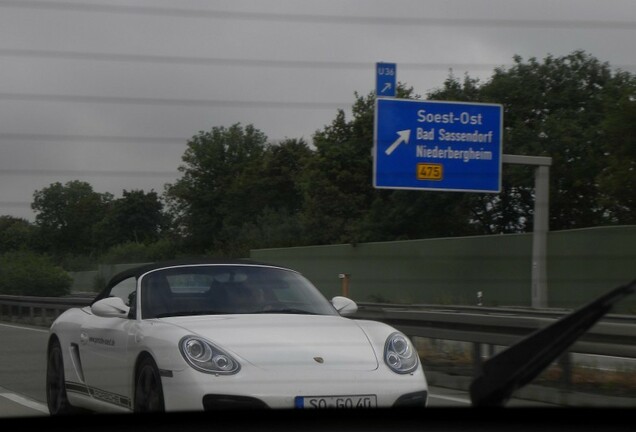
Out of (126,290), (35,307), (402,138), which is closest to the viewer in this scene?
(126,290)

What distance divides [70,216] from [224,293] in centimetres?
138

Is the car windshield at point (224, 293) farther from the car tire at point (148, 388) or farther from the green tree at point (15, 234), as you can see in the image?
the green tree at point (15, 234)

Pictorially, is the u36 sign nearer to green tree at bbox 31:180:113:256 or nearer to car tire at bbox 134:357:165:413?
green tree at bbox 31:180:113:256

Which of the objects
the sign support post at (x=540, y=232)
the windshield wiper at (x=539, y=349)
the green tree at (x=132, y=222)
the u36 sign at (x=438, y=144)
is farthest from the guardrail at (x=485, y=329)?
the u36 sign at (x=438, y=144)

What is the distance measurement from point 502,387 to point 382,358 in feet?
9.22

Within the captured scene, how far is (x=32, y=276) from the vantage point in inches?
338

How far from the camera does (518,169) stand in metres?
25.2

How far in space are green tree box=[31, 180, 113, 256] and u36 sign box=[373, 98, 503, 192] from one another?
12454 millimetres

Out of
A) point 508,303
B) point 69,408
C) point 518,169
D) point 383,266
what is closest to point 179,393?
point 69,408

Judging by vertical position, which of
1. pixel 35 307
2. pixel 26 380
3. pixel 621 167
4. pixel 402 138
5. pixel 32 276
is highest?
pixel 402 138

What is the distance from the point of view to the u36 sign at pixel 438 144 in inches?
778

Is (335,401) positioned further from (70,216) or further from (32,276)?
(32,276)

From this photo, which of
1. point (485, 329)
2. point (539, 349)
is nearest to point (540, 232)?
point (485, 329)

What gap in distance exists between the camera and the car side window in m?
6.77
